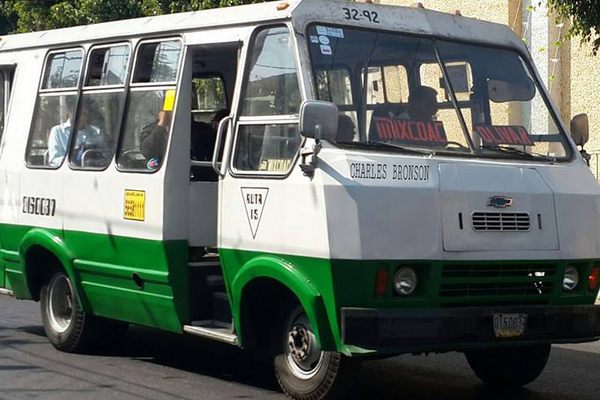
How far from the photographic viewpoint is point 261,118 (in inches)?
330

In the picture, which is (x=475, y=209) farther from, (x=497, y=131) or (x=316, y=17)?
(x=316, y=17)

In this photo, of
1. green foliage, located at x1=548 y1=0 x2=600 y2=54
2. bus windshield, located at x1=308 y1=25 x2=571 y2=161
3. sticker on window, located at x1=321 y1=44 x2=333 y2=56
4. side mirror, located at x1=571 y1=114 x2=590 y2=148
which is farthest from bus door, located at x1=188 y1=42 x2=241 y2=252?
green foliage, located at x1=548 y1=0 x2=600 y2=54

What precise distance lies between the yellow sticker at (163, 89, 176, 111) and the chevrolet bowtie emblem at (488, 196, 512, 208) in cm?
258

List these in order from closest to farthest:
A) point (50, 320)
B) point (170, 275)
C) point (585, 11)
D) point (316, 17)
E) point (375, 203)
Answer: point (375, 203)
point (316, 17)
point (170, 275)
point (50, 320)
point (585, 11)

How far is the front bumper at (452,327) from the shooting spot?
7498 millimetres

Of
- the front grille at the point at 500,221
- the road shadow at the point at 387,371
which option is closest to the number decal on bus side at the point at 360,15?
the front grille at the point at 500,221

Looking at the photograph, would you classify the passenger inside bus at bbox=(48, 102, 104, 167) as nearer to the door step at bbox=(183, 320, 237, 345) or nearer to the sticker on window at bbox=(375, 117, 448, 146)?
the door step at bbox=(183, 320, 237, 345)

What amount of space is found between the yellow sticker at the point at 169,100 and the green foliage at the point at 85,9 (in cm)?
1038

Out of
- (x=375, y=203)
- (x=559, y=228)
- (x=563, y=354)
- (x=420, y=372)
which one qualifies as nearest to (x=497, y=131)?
(x=559, y=228)

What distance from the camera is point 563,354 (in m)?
10.8

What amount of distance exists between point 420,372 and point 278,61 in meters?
2.97

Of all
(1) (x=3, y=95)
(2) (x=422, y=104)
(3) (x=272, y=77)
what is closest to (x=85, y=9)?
(1) (x=3, y=95)

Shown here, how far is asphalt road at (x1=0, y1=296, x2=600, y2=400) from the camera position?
8.84 meters

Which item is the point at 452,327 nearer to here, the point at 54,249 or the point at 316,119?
the point at 316,119
